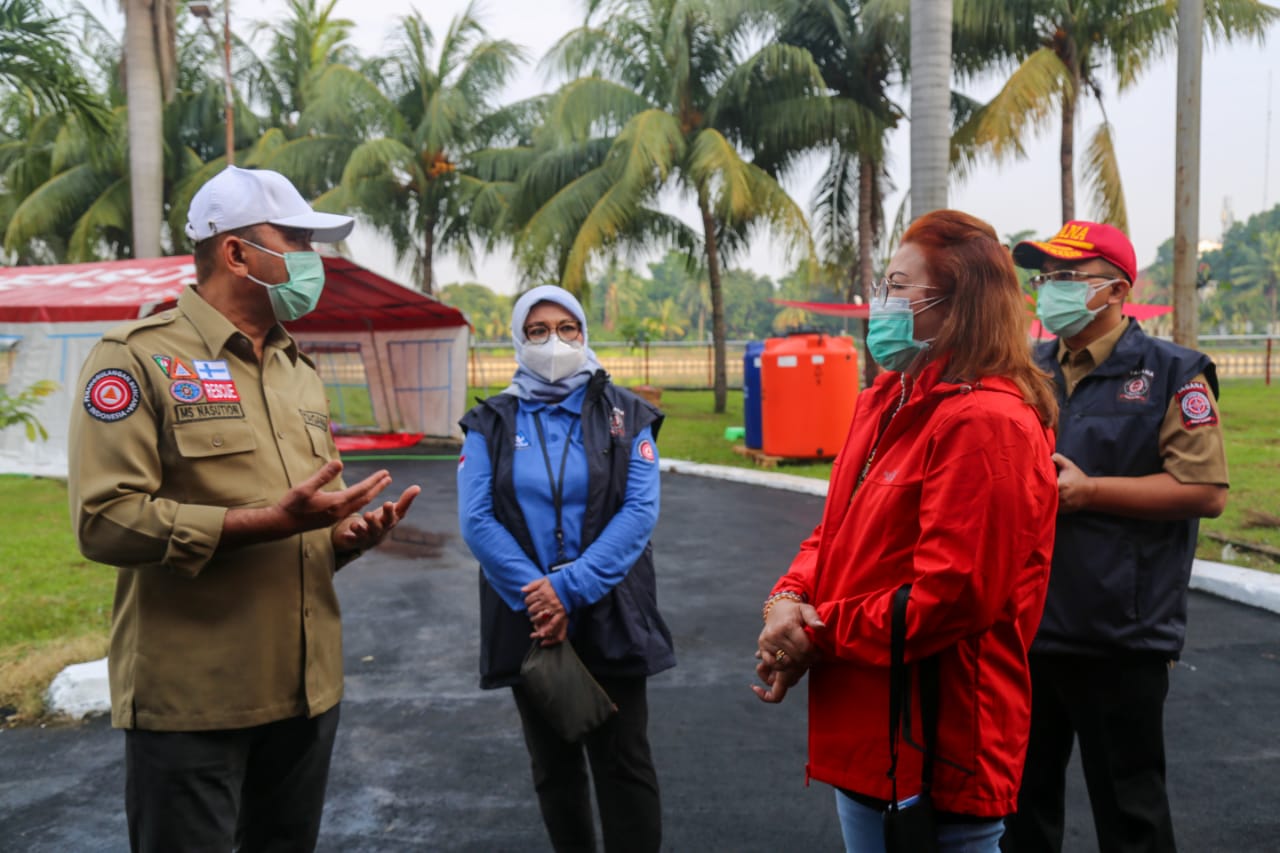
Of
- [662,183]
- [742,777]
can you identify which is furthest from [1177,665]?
[662,183]

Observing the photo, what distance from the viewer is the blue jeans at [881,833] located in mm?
1858

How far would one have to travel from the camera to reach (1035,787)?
2.78 meters

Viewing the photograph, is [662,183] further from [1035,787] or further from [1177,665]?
[1035,787]

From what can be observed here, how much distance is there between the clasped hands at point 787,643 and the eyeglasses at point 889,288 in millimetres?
668

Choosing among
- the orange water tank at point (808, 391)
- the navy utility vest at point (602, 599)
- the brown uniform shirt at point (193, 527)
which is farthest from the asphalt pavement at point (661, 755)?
the orange water tank at point (808, 391)

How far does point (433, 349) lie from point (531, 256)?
4.11 metres

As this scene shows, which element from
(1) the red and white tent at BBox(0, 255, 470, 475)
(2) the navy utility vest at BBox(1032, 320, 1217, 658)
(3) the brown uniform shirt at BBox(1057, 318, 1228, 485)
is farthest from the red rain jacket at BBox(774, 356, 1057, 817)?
(1) the red and white tent at BBox(0, 255, 470, 475)

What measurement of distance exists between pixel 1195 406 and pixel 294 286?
92.7 inches

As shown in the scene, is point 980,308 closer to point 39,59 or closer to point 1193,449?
point 1193,449

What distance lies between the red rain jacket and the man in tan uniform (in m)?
1.01

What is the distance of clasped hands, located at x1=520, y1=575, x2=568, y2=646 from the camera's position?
274 cm

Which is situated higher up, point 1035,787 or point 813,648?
point 813,648

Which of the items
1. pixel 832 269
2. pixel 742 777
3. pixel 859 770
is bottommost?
pixel 742 777

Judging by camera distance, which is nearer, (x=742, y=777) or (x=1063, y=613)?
(x=1063, y=613)
